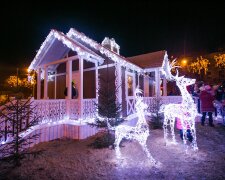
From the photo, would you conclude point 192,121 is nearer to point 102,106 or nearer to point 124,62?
point 102,106

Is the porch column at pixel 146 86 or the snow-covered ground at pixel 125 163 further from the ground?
the porch column at pixel 146 86

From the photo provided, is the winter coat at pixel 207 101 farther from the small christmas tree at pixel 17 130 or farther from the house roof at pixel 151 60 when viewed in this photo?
the small christmas tree at pixel 17 130

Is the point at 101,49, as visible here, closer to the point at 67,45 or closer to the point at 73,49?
the point at 73,49

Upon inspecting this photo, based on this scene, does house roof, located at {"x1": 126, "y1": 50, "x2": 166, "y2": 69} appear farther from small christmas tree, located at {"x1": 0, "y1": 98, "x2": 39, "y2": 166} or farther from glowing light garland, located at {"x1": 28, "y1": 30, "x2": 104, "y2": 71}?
small christmas tree, located at {"x1": 0, "y1": 98, "x2": 39, "y2": 166}

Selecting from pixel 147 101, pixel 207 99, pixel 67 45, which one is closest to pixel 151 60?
pixel 147 101

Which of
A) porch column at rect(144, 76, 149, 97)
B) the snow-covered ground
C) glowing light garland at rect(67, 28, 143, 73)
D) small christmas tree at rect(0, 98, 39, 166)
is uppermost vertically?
glowing light garland at rect(67, 28, 143, 73)

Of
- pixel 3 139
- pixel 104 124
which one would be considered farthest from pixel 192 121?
pixel 3 139

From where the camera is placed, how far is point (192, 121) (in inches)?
256

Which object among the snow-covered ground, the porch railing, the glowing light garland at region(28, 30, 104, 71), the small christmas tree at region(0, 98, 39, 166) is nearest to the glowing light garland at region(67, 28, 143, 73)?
the glowing light garland at region(28, 30, 104, 71)

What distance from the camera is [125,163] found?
529 cm

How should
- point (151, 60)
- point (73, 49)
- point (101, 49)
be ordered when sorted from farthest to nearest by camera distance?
1. point (151, 60)
2. point (101, 49)
3. point (73, 49)

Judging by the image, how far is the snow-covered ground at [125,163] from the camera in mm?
4535

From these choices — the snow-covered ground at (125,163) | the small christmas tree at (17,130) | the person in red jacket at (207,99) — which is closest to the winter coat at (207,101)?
the person in red jacket at (207,99)

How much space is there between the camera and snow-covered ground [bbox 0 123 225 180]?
4535mm
